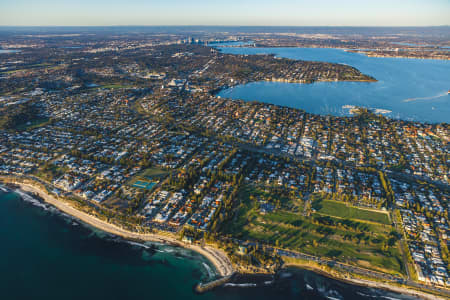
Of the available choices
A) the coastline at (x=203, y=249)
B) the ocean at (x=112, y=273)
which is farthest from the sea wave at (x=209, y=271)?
the coastline at (x=203, y=249)

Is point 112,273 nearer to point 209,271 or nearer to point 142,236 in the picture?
point 142,236

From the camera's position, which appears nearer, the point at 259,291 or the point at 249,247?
the point at 259,291

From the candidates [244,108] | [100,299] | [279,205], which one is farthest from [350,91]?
[100,299]

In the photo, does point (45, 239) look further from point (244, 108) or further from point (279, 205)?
point (244, 108)

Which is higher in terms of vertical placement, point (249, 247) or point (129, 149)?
point (129, 149)

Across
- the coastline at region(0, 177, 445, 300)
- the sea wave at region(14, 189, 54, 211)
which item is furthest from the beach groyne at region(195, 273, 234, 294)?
the sea wave at region(14, 189, 54, 211)

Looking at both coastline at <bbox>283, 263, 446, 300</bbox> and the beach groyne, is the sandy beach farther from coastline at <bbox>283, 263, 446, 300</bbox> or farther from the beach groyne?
coastline at <bbox>283, 263, 446, 300</bbox>

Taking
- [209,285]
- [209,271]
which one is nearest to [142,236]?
[209,271]
